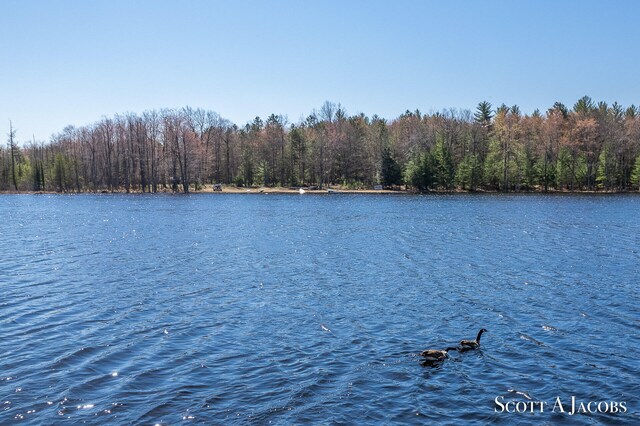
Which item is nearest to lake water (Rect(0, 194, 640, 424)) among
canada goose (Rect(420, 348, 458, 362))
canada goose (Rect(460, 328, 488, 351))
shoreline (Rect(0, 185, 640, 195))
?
canada goose (Rect(460, 328, 488, 351))

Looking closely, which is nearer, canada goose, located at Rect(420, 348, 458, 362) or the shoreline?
canada goose, located at Rect(420, 348, 458, 362)

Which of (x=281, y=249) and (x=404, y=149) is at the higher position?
(x=404, y=149)

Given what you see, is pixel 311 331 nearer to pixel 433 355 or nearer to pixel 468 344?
pixel 433 355

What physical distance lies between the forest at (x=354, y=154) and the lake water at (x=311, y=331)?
98.0m

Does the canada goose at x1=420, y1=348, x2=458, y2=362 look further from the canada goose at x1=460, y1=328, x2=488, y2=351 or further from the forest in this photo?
the forest

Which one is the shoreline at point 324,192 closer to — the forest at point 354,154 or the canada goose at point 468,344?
the forest at point 354,154

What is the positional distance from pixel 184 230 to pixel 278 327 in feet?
124

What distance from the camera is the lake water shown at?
14.3 m

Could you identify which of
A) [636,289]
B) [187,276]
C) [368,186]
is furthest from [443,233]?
[368,186]

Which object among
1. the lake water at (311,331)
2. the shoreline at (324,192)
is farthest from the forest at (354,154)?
the lake water at (311,331)

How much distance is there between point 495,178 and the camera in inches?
5600

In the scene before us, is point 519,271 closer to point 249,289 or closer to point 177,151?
point 249,289

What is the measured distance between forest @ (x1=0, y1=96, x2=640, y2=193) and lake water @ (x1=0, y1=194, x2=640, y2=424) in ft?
321

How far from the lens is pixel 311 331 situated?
67.9ft
